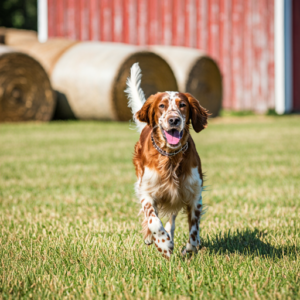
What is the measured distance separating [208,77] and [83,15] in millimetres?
6713

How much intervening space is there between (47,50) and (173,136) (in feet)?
39.1

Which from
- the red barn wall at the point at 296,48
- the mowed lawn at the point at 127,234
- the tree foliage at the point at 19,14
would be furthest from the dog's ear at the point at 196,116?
the tree foliage at the point at 19,14

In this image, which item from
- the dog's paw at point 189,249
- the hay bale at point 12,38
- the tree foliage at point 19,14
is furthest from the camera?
the tree foliage at point 19,14

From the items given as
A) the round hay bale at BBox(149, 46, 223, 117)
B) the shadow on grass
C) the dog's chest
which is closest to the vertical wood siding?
the round hay bale at BBox(149, 46, 223, 117)

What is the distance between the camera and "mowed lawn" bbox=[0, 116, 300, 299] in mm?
2190

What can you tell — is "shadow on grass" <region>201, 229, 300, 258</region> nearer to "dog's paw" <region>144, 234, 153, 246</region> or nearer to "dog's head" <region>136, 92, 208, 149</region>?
"dog's paw" <region>144, 234, 153, 246</region>

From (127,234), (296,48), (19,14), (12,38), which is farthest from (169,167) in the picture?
(19,14)

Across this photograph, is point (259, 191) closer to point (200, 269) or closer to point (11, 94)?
point (200, 269)

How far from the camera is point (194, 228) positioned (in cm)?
282

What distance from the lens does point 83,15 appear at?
61.6 feet

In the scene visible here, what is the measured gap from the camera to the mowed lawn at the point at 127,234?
219 cm

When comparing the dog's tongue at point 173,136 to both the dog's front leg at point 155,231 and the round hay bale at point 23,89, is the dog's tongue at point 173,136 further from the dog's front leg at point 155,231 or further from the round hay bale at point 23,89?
the round hay bale at point 23,89

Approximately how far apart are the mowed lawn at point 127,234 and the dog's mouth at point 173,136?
0.61 m

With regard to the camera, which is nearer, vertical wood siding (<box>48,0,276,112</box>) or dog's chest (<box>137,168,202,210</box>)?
dog's chest (<box>137,168,202,210</box>)
